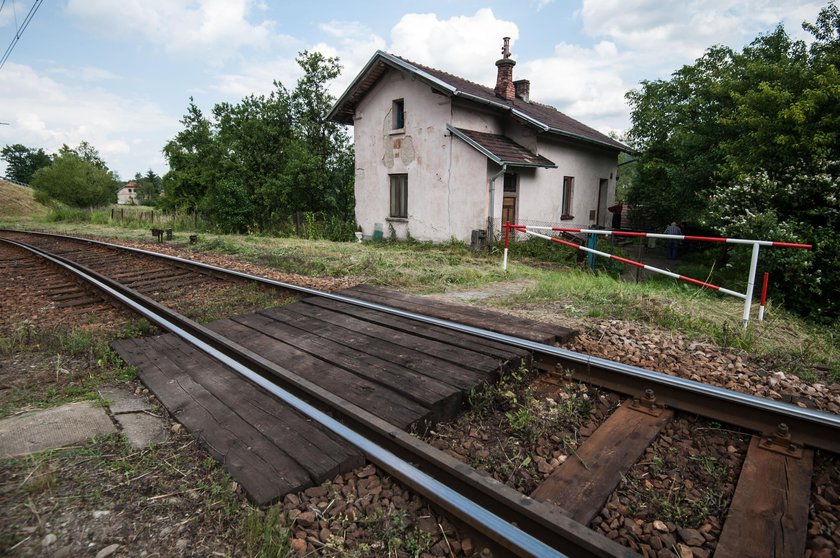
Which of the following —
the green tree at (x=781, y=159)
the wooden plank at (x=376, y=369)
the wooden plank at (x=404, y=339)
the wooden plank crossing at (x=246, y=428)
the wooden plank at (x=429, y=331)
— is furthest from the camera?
the green tree at (x=781, y=159)

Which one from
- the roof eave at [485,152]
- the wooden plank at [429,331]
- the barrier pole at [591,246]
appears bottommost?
the wooden plank at [429,331]

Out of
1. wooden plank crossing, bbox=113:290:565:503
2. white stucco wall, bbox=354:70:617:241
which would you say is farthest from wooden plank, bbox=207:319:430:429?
white stucco wall, bbox=354:70:617:241

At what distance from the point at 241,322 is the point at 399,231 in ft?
41.0

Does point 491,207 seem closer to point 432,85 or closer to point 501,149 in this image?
point 501,149

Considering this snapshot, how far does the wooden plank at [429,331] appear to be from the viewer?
12.0ft

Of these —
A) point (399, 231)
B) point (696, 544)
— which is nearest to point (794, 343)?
point (696, 544)

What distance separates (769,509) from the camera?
202 centimetres

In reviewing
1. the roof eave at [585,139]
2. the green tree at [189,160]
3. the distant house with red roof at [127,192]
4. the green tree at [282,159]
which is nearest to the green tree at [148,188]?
the distant house with red roof at [127,192]

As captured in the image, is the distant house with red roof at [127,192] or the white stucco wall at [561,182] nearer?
the white stucco wall at [561,182]

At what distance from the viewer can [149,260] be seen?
9.98 m

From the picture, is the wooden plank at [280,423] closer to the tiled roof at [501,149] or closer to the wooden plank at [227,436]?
the wooden plank at [227,436]

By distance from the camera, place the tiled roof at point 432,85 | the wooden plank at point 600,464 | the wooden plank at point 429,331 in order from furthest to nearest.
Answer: the tiled roof at point 432,85 < the wooden plank at point 429,331 < the wooden plank at point 600,464

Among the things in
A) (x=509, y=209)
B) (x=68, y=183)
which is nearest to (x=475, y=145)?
(x=509, y=209)

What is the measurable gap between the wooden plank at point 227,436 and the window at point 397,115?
48.7 feet
